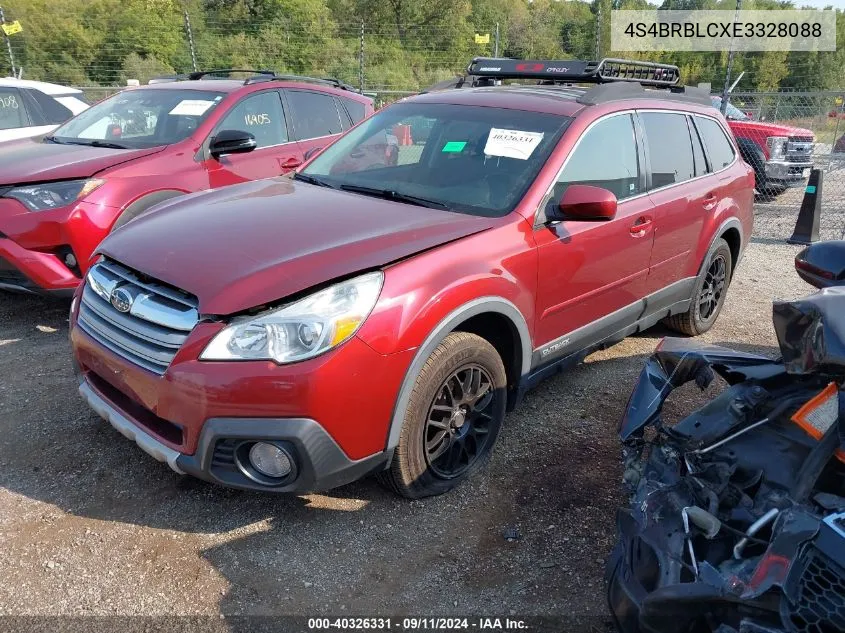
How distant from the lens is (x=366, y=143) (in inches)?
156

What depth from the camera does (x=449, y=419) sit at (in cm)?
300

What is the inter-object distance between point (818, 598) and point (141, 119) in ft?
18.8

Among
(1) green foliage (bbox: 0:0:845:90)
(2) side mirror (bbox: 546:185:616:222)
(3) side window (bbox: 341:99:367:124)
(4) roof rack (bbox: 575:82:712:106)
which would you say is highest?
(1) green foliage (bbox: 0:0:845:90)

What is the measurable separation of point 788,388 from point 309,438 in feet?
5.67

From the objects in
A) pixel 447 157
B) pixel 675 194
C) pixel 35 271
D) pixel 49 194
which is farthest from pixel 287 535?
pixel 49 194

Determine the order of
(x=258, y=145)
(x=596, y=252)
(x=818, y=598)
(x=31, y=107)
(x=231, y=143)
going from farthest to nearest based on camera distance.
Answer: (x=31, y=107), (x=258, y=145), (x=231, y=143), (x=596, y=252), (x=818, y=598)

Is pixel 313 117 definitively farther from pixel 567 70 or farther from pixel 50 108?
pixel 50 108

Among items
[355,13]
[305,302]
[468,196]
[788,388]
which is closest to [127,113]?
[468,196]

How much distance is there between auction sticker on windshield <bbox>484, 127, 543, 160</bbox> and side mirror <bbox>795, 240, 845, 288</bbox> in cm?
140

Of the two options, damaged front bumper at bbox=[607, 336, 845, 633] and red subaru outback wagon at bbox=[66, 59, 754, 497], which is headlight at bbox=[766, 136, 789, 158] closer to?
red subaru outback wagon at bbox=[66, 59, 754, 497]

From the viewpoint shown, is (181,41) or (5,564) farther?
(181,41)

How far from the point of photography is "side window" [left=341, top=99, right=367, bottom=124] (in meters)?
6.79

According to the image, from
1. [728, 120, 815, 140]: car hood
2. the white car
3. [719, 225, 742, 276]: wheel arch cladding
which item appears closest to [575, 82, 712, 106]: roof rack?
[719, 225, 742, 276]: wheel arch cladding

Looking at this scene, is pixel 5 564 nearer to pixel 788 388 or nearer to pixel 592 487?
pixel 592 487
